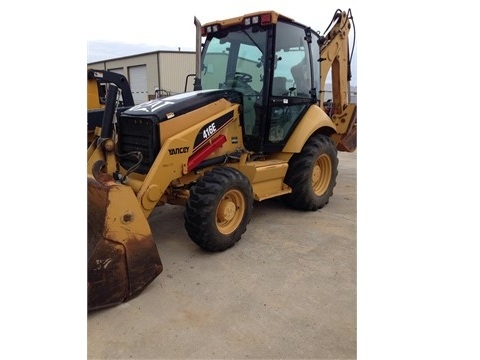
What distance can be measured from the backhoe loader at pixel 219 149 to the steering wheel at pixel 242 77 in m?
0.02

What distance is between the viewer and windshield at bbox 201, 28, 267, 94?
14.8ft

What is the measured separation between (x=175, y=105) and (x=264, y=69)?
1.23 meters

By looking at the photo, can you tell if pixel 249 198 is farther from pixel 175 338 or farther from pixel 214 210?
pixel 175 338

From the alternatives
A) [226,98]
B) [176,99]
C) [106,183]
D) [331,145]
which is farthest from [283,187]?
[106,183]

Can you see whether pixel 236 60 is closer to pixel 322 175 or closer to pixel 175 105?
pixel 175 105

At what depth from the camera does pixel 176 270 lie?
3.46 metres

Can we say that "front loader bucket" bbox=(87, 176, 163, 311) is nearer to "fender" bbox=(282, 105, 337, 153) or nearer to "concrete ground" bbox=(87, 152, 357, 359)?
"concrete ground" bbox=(87, 152, 357, 359)

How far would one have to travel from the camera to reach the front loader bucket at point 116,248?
9.11 feet

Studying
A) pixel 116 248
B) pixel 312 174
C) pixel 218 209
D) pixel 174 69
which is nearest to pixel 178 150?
pixel 218 209

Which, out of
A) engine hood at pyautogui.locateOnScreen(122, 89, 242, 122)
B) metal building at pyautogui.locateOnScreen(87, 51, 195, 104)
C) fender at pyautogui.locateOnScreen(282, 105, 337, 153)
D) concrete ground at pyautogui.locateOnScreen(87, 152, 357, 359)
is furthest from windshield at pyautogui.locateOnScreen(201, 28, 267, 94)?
metal building at pyautogui.locateOnScreen(87, 51, 195, 104)

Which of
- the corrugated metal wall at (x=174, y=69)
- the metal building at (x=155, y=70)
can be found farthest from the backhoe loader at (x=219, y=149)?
the corrugated metal wall at (x=174, y=69)

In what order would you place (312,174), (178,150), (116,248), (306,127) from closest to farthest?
1. (116,248)
2. (178,150)
3. (306,127)
4. (312,174)

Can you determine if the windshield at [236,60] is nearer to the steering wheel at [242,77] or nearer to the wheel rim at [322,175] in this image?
the steering wheel at [242,77]

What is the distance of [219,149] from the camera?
436 cm
